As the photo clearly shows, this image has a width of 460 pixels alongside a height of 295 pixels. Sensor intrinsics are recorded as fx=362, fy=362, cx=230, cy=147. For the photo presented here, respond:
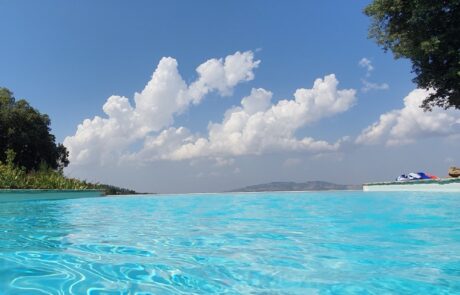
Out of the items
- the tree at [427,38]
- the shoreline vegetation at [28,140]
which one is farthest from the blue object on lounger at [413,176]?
the shoreline vegetation at [28,140]

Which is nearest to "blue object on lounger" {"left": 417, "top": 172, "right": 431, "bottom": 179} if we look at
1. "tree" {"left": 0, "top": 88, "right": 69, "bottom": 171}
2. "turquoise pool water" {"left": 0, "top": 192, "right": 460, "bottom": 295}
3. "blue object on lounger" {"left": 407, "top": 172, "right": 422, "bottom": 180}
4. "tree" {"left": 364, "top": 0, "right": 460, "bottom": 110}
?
"blue object on lounger" {"left": 407, "top": 172, "right": 422, "bottom": 180}

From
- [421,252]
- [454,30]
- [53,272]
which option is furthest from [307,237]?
[454,30]

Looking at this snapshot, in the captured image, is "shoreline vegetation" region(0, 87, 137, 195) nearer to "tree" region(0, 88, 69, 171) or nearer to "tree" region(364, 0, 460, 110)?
"tree" region(0, 88, 69, 171)

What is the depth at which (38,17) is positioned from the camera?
1850 centimetres

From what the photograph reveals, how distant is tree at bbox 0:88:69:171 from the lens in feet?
86.5

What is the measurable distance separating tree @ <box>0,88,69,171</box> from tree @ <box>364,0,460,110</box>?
23.3 meters

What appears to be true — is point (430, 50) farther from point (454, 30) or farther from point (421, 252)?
point (421, 252)

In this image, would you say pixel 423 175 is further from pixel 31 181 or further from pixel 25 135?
pixel 25 135

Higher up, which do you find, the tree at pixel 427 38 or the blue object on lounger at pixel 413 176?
the tree at pixel 427 38

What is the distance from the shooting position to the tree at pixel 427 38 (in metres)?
16.0

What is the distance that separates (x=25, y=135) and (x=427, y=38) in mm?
26227

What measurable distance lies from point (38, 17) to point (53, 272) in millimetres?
19047

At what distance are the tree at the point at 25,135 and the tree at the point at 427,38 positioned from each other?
76.6 feet

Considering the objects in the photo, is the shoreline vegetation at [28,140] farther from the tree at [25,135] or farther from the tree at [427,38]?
the tree at [427,38]
